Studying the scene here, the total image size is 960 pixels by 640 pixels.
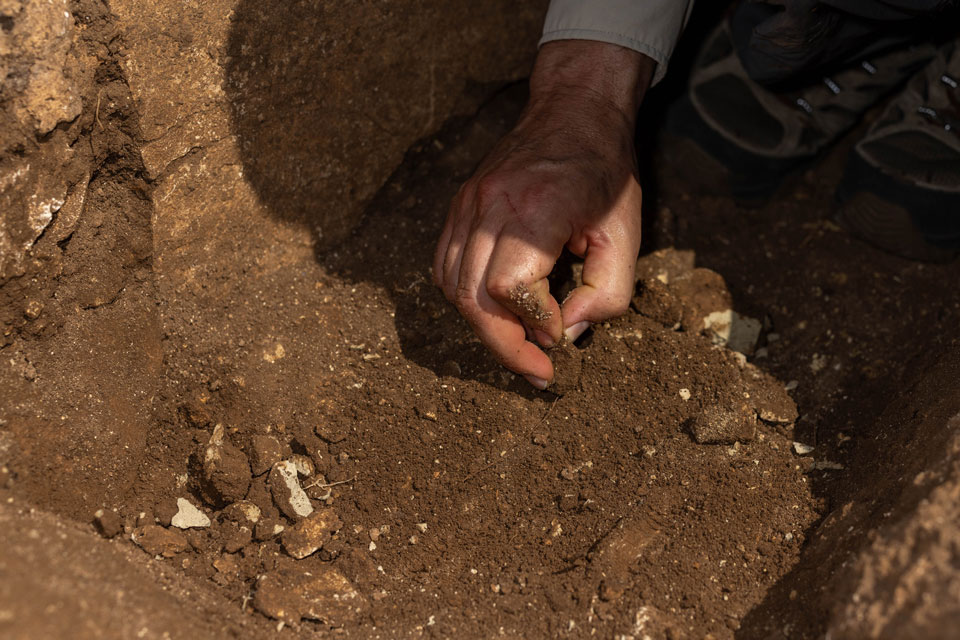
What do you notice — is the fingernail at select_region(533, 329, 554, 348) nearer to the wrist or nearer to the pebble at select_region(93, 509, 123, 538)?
the wrist

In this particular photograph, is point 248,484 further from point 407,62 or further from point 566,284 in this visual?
point 407,62

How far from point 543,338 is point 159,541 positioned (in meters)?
0.84

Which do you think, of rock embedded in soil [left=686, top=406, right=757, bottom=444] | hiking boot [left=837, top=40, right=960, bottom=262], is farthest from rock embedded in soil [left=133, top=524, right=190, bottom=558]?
hiking boot [left=837, top=40, right=960, bottom=262]

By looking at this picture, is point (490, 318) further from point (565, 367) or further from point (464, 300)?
point (565, 367)

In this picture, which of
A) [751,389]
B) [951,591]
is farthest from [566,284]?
[951,591]

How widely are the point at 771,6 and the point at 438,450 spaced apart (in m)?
1.43

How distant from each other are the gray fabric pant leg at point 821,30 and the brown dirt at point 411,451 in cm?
69

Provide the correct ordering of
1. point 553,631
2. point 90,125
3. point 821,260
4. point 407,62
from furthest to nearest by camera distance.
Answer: point 821,260 < point 407,62 < point 90,125 < point 553,631

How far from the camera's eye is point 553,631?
1.37 m

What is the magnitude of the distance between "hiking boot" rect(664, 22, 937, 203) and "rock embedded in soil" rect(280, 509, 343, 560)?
4.70 ft

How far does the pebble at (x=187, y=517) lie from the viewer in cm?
150

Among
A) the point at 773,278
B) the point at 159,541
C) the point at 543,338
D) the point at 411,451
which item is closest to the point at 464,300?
the point at 543,338

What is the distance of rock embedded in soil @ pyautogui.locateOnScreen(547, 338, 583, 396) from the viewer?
64.3 inches

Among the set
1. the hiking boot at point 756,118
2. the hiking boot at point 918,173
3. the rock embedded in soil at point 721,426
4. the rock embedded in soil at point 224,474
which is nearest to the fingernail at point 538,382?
the rock embedded in soil at point 721,426
